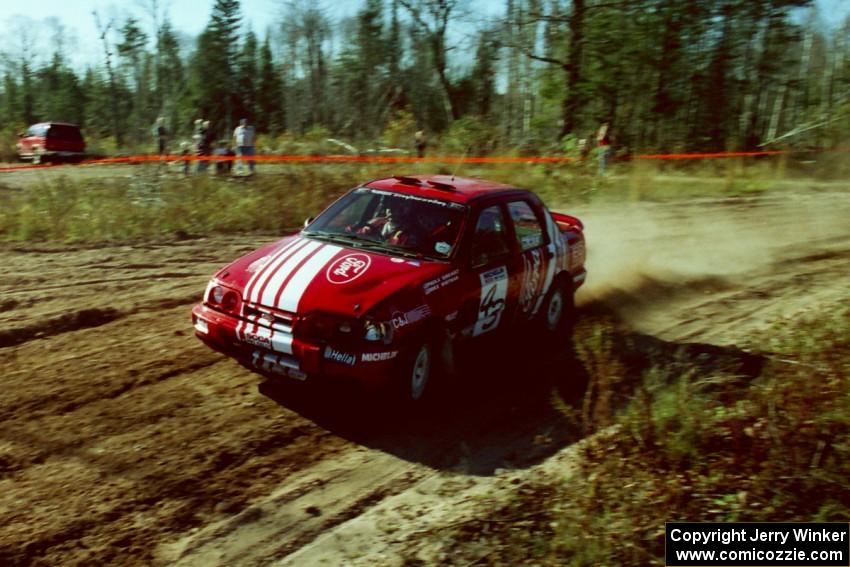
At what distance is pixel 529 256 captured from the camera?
779 cm

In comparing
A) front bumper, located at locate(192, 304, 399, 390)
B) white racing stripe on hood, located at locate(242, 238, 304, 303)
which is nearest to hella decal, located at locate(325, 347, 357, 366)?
front bumper, located at locate(192, 304, 399, 390)

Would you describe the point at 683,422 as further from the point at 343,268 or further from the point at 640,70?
the point at 640,70

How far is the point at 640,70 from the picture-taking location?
26.7 m

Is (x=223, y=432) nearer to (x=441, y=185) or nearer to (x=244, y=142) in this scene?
(x=441, y=185)

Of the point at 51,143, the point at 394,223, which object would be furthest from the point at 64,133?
the point at 394,223

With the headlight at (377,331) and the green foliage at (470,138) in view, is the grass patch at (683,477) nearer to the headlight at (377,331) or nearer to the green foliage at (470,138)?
the headlight at (377,331)

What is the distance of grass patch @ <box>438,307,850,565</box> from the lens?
174 inches

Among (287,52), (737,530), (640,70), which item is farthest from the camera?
(287,52)

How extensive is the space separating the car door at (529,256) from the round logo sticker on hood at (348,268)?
1643mm

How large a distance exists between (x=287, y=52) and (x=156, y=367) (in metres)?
59.3

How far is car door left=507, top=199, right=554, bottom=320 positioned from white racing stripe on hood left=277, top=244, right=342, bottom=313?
6.12 feet

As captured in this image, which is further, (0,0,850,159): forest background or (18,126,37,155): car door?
(18,126,37,155): car door

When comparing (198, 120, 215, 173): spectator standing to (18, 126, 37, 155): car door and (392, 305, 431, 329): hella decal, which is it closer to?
(392, 305, 431, 329): hella decal

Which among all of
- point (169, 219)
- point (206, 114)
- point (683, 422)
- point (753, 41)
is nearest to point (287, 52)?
point (206, 114)
